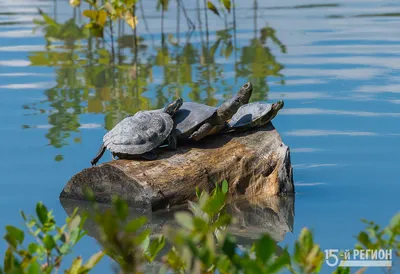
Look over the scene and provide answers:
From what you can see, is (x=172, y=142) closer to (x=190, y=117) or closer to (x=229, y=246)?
(x=190, y=117)

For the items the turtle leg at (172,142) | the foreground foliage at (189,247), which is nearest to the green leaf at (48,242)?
the foreground foliage at (189,247)

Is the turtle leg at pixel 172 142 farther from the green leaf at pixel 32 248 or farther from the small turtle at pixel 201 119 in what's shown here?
the green leaf at pixel 32 248

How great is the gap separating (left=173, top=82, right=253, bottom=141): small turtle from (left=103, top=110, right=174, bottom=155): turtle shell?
14cm

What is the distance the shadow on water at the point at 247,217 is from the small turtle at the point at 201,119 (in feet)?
1.88

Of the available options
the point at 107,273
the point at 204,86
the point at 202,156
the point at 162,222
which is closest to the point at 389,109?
Result: the point at 204,86

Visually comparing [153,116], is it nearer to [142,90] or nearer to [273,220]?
[273,220]

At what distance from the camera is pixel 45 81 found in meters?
10.7

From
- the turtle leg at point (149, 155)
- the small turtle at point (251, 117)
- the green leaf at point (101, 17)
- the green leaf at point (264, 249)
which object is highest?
the green leaf at point (101, 17)

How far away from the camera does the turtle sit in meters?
5.85

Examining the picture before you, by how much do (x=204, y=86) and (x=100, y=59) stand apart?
2.73 metres

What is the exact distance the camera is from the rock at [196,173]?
5.69 m

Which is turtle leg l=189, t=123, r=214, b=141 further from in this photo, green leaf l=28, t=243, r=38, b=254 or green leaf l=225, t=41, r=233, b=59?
green leaf l=225, t=41, r=233, b=59

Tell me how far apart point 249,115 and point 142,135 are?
2.99ft

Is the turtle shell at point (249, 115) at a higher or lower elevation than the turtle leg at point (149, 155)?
higher
